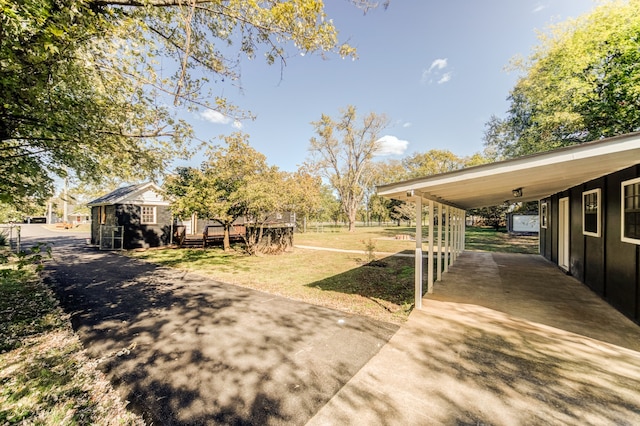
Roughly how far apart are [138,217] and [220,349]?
47.4 ft

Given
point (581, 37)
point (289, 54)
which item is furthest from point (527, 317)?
point (581, 37)

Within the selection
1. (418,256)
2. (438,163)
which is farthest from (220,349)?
(438,163)

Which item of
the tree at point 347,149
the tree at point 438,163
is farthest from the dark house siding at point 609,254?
the tree at point 438,163

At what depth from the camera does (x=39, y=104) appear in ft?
12.3

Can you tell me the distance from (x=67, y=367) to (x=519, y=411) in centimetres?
499

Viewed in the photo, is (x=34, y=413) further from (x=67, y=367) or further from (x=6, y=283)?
(x=6, y=283)

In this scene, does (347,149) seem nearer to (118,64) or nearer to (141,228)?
(141,228)

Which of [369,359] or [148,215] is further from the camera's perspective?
[148,215]

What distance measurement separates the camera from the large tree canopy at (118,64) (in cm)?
307

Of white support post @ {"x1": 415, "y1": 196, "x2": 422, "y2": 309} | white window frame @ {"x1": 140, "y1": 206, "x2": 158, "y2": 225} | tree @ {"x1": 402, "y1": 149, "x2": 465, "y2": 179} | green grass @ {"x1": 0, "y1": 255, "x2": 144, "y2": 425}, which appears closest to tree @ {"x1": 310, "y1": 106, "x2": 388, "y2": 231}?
tree @ {"x1": 402, "y1": 149, "x2": 465, "y2": 179}

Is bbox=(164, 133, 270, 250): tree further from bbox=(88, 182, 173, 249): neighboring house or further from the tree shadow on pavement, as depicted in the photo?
the tree shadow on pavement

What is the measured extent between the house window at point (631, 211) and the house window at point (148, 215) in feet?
61.3

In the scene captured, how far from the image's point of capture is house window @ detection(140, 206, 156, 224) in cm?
1466

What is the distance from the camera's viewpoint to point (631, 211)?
4.11 m
